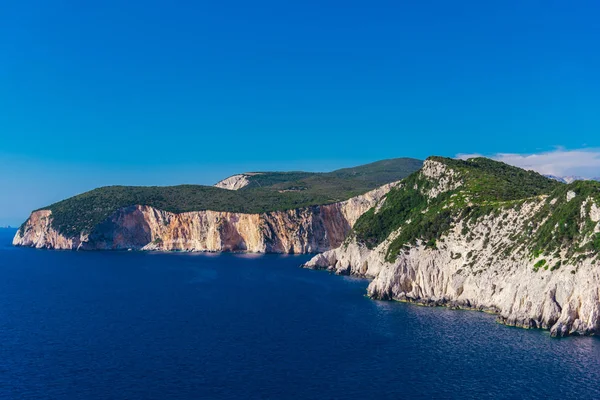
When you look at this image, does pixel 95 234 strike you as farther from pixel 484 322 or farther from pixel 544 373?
pixel 544 373

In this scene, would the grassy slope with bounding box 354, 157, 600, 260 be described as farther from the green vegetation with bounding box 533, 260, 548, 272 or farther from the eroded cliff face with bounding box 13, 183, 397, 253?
the eroded cliff face with bounding box 13, 183, 397, 253

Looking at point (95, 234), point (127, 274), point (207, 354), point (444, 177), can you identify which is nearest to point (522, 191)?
point (444, 177)

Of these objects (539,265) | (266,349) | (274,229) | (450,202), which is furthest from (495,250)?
(274,229)

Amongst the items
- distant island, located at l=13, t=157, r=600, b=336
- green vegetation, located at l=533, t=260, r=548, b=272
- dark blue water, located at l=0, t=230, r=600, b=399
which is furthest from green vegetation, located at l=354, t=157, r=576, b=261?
dark blue water, located at l=0, t=230, r=600, b=399

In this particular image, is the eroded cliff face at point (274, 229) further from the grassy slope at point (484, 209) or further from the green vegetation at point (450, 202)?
the grassy slope at point (484, 209)

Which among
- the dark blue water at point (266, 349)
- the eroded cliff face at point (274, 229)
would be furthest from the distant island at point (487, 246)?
the eroded cliff face at point (274, 229)
